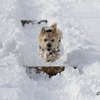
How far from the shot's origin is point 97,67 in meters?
3.23

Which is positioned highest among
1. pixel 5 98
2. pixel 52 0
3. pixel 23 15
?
pixel 52 0

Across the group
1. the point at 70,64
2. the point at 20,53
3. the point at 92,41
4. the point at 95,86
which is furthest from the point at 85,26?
the point at 95,86

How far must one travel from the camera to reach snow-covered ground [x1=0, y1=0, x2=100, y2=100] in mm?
2602

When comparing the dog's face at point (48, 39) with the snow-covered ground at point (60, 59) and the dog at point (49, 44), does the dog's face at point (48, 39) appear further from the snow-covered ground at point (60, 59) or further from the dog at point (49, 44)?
the snow-covered ground at point (60, 59)

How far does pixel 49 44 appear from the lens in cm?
352

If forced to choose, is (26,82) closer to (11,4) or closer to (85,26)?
(85,26)

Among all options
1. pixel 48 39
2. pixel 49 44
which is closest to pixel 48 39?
pixel 48 39

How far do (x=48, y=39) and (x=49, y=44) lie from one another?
0.12 metres

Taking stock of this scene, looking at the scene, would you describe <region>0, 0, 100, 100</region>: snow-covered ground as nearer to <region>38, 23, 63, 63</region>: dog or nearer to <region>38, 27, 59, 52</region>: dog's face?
<region>38, 23, 63, 63</region>: dog

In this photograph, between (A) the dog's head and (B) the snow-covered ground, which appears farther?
(A) the dog's head

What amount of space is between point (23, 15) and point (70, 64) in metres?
3.97

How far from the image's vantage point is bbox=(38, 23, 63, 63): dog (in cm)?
355

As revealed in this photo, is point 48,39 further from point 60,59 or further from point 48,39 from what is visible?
point 60,59

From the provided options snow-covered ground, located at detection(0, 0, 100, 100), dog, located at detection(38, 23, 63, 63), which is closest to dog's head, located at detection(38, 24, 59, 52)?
dog, located at detection(38, 23, 63, 63)
